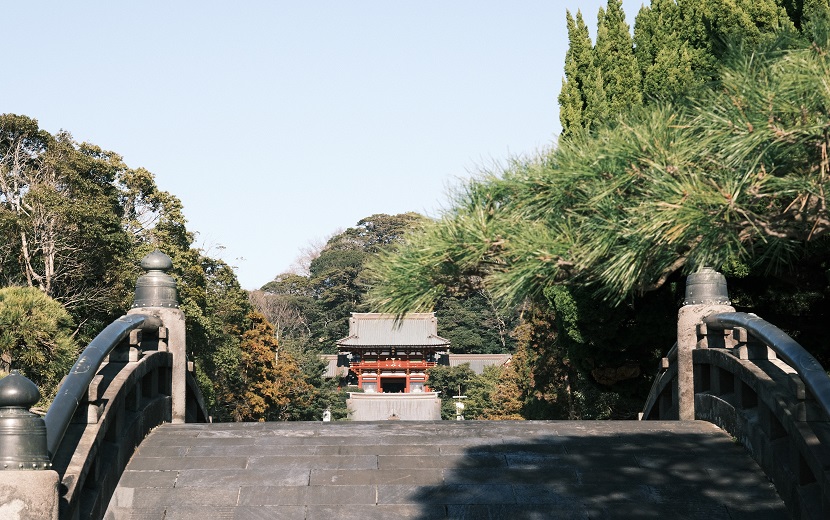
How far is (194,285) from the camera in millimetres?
28469

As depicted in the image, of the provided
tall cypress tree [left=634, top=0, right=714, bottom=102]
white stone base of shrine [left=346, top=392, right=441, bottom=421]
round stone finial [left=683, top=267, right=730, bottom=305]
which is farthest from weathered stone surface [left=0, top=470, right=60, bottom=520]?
white stone base of shrine [left=346, top=392, right=441, bottom=421]

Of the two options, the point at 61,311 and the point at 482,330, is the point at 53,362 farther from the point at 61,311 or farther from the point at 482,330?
the point at 482,330

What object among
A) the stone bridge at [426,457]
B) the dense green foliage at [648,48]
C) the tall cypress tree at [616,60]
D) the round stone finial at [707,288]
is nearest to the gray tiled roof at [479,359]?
the dense green foliage at [648,48]

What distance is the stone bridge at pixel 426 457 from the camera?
19.0 ft

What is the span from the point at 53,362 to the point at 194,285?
40.7 feet

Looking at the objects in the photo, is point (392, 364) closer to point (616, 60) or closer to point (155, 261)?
point (616, 60)

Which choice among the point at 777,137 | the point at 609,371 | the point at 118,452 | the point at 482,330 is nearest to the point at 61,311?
the point at 609,371

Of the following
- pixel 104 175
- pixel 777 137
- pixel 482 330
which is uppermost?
pixel 104 175

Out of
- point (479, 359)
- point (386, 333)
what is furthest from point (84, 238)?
point (479, 359)

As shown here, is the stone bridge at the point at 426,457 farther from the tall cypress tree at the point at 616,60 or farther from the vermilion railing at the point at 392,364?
the vermilion railing at the point at 392,364

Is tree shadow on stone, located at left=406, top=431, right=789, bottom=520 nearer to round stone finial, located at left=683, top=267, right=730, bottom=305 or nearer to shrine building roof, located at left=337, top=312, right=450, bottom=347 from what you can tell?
round stone finial, located at left=683, top=267, right=730, bottom=305

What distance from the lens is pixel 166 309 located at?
30.4 feet

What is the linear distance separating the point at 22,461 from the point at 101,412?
4.82ft

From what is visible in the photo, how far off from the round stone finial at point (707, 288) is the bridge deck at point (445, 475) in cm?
130
